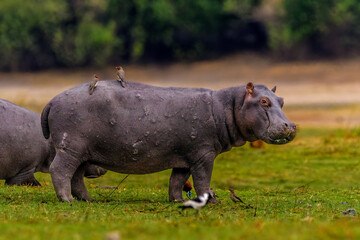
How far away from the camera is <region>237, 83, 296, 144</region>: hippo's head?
930 cm

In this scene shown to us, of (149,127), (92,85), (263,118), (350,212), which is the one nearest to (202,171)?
(149,127)

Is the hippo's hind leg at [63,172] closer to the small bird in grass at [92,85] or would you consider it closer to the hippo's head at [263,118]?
the small bird in grass at [92,85]

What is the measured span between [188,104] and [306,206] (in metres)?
2.22

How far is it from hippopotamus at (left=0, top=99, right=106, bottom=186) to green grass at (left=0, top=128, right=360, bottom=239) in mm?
505

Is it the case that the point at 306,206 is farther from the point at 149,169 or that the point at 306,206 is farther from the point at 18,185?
the point at 18,185

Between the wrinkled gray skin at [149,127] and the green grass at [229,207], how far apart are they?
58 cm

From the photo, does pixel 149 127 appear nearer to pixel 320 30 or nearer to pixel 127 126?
pixel 127 126

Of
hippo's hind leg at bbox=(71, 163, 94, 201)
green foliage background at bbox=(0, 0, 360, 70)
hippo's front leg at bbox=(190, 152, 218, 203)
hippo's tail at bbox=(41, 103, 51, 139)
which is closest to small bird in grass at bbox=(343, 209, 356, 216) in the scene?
hippo's front leg at bbox=(190, 152, 218, 203)

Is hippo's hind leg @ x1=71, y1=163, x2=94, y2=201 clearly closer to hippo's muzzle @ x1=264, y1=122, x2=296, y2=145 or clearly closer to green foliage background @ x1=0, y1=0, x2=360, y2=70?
hippo's muzzle @ x1=264, y1=122, x2=296, y2=145

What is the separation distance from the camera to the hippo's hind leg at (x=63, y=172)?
31.4 feet

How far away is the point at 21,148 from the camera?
11.9 meters

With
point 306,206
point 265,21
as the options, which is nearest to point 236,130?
point 306,206

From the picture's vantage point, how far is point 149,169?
32.4 ft

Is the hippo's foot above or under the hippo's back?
under
